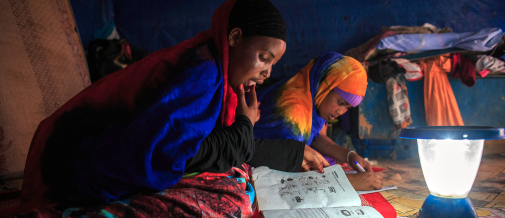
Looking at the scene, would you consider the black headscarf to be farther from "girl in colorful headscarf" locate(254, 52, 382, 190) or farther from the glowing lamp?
"girl in colorful headscarf" locate(254, 52, 382, 190)

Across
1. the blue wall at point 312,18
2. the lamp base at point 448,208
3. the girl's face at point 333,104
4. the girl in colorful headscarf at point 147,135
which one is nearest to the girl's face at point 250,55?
the girl in colorful headscarf at point 147,135

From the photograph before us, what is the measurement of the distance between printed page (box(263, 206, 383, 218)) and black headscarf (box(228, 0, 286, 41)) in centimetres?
53

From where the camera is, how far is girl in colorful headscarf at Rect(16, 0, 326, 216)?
25.3 inches

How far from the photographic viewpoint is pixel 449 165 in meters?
0.84

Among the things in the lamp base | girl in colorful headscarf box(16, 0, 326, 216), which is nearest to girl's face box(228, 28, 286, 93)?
girl in colorful headscarf box(16, 0, 326, 216)

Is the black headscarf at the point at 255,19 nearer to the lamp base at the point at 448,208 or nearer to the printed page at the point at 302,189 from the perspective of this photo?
the printed page at the point at 302,189

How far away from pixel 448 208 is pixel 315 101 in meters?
0.92

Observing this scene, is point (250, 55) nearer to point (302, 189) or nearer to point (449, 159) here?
point (302, 189)

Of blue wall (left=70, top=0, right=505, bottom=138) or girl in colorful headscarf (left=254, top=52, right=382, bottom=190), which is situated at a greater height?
blue wall (left=70, top=0, right=505, bottom=138)

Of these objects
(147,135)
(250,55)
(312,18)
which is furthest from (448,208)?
(312,18)

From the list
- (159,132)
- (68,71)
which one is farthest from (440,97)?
(68,71)

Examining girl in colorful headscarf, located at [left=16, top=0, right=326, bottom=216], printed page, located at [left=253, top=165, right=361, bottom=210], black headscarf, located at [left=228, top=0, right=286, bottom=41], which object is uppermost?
black headscarf, located at [left=228, top=0, right=286, bottom=41]

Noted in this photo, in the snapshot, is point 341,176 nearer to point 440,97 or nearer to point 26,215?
point 26,215

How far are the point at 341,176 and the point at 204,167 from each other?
22.2 inches
